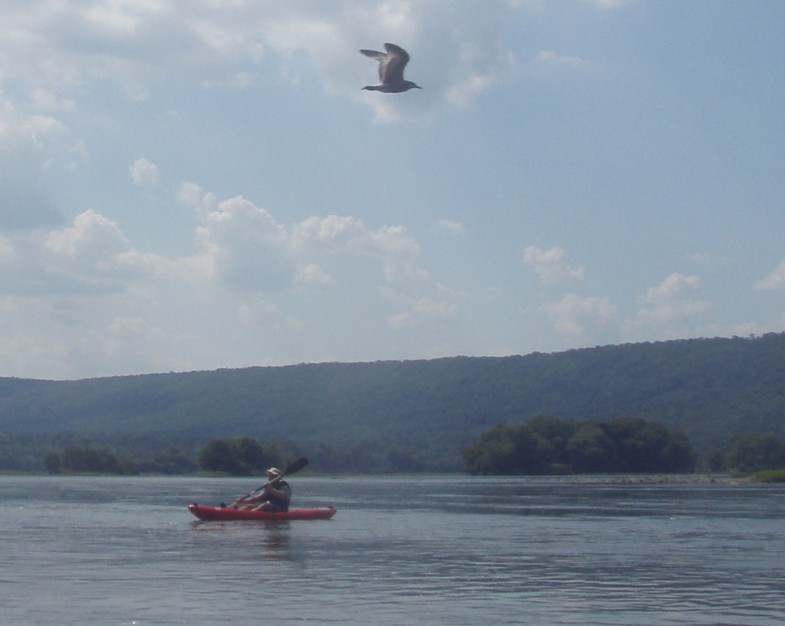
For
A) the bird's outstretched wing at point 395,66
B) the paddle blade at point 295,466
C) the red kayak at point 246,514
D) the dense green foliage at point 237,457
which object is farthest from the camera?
the dense green foliage at point 237,457

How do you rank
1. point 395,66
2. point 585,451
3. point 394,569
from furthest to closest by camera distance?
point 585,451, point 394,569, point 395,66

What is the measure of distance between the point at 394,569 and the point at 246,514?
Answer: 14565mm

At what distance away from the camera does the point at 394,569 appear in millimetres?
23062

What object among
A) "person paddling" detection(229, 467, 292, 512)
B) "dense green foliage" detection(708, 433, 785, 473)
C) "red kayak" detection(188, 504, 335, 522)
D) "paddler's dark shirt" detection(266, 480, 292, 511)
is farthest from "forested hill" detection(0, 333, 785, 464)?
"red kayak" detection(188, 504, 335, 522)

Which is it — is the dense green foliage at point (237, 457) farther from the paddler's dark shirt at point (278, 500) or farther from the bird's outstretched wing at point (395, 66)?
the bird's outstretched wing at point (395, 66)

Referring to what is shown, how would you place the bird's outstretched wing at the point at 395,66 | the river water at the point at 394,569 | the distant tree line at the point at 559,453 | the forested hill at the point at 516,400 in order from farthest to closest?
the forested hill at the point at 516,400, the distant tree line at the point at 559,453, the bird's outstretched wing at the point at 395,66, the river water at the point at 394,569

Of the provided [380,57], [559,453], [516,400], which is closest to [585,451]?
[559,453]

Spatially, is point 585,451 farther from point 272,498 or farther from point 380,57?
point 380,57

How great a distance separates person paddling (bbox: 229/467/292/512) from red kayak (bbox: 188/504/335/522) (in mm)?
248

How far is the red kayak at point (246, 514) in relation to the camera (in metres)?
36.4

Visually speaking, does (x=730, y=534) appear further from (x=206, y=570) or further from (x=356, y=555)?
(x=206, y=570)

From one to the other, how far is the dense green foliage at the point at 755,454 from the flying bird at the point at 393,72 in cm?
10921

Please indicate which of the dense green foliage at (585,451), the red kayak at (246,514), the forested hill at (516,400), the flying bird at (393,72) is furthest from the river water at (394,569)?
the forested hill at (516,400)

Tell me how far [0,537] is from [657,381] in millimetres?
151226
